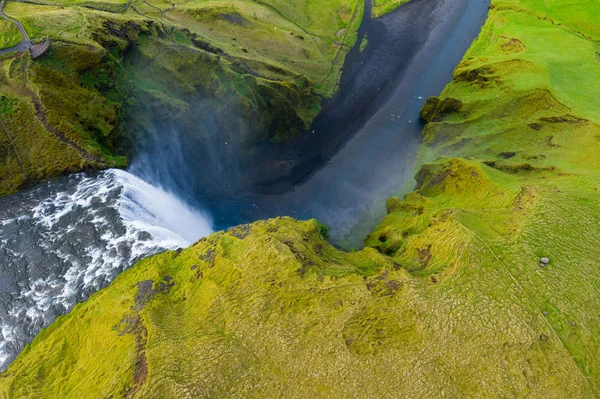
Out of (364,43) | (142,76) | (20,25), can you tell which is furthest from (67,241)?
(364,43)

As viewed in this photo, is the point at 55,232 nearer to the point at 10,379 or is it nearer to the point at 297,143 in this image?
the point at 10,379

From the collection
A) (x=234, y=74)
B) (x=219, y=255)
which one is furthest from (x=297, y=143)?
(x=219, y=255)

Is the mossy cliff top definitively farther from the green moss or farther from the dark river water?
the dark river water

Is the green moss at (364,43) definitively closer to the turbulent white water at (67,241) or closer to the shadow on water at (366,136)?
the shadow on water at (366,136)

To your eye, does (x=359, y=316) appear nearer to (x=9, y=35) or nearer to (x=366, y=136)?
(x=366, y=136)

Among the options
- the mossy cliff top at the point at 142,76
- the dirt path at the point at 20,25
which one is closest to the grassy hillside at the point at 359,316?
the mossy cliff top at the point at 142,76
